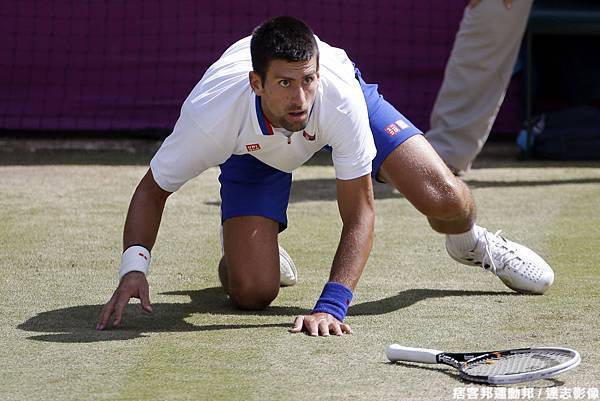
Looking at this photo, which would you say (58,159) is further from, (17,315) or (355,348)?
(355,348)

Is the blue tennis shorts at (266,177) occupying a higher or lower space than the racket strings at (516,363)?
higher

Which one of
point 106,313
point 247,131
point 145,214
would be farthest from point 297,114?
point 106,313

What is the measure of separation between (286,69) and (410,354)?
121cm

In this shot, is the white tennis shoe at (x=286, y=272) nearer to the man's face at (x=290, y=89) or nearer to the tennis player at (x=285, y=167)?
the tennis player at (x=285, y=167)

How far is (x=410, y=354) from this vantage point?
427 cm

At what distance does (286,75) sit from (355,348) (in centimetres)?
108

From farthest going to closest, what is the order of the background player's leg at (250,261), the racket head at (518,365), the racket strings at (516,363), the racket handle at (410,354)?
the background player's leg at (250,261)
the racket handle at (410,354)
the racket strings at (516,363)
the racket head at (518,365)

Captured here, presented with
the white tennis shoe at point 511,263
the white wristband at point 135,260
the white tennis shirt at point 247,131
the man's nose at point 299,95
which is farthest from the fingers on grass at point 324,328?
the white tennis shoe at point 511,263

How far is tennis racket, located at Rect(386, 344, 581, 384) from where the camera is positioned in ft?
12.7

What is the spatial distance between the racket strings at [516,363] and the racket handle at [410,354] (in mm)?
183

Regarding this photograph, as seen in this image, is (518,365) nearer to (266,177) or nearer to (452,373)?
(452,373)

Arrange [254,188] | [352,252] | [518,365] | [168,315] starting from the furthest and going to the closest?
[254,188] < [168,315] < [352,252] < [518,365]

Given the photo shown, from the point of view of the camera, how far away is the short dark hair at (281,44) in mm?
4660

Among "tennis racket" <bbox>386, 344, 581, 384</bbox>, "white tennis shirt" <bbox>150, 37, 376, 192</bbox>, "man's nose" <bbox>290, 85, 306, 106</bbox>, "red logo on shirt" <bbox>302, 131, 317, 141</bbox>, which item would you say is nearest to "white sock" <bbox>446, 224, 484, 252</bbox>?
"white tennis shirt" <bbox>150, 37, 376, 192</bbox>
